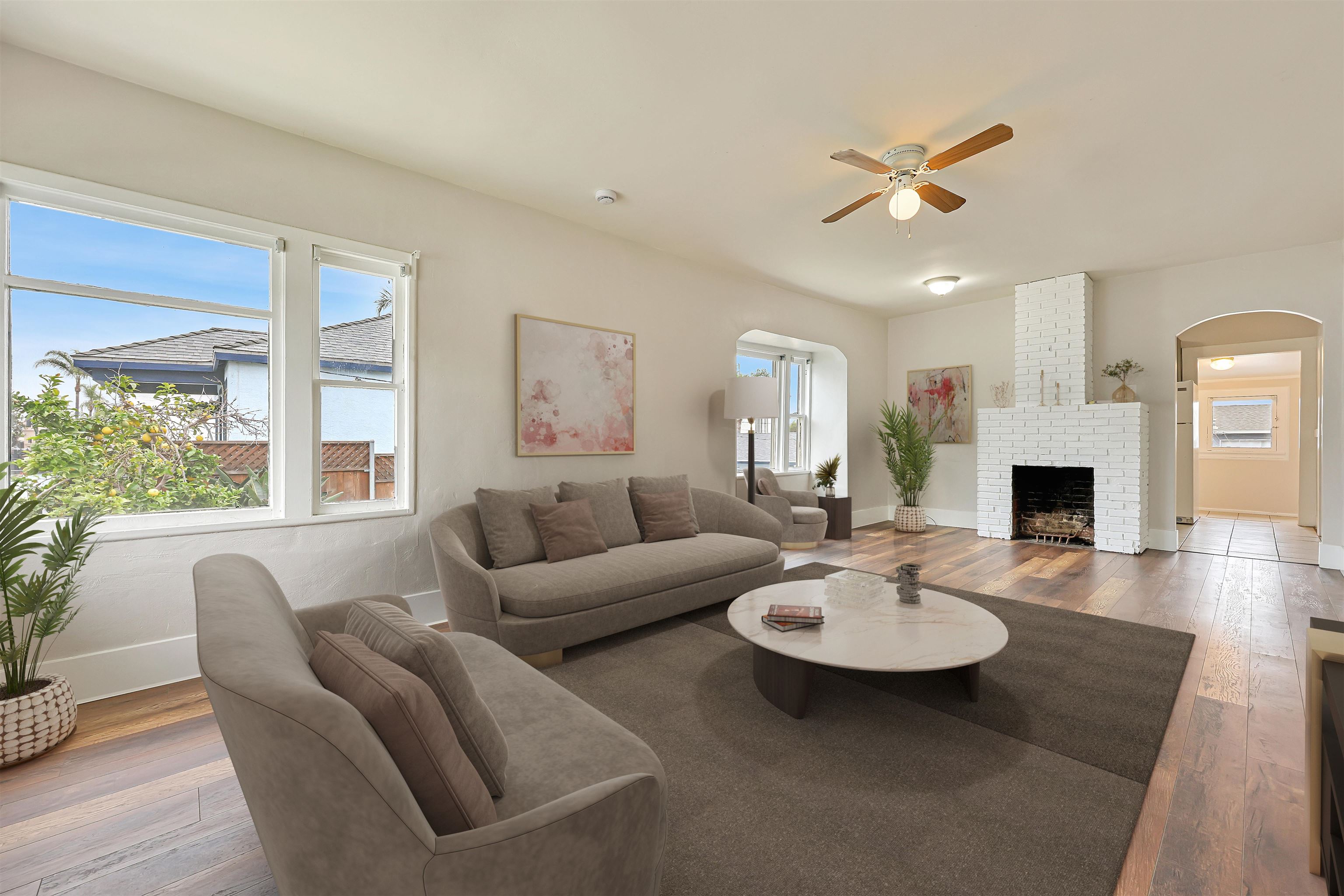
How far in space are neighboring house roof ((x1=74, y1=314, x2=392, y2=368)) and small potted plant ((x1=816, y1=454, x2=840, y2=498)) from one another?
491cm

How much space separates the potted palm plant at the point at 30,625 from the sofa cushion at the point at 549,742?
1699 mm

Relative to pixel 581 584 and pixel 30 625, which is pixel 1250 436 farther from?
pixel 30 625

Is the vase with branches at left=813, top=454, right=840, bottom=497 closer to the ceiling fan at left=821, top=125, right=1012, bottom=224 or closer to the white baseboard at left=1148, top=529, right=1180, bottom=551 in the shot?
the white baseboard at left=1148, top=529, right=1180, bottom=551

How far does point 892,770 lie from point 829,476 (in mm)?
4995

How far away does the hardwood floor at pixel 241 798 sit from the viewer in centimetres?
149

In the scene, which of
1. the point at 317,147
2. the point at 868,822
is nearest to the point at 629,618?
the point at 868,822

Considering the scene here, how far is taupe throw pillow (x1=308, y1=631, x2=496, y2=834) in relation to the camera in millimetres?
938

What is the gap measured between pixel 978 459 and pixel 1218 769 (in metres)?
4.88

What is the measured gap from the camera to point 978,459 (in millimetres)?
6453

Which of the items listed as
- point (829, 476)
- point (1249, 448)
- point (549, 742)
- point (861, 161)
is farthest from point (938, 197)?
point (1249, 448)

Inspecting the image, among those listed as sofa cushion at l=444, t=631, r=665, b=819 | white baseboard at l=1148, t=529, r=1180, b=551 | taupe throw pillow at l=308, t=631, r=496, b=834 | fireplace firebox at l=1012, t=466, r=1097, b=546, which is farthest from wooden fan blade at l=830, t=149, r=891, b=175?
white baseboard at l=1148, t=529, r=1180, b=551

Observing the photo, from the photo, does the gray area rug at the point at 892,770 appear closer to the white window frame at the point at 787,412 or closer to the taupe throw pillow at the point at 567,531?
the taupe throw pillow at the point at 567,531

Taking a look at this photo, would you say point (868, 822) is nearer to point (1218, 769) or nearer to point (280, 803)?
point (1218, 769)

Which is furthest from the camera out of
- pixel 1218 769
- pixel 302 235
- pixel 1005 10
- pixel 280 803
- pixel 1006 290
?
pixel 1006 290
